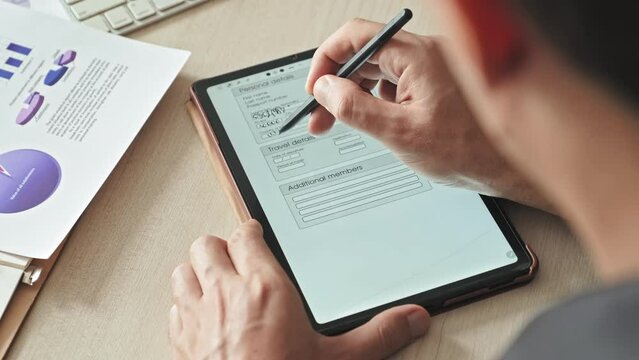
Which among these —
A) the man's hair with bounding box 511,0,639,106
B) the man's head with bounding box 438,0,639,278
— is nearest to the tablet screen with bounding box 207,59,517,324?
the man's head with bounding box 438,0,639,278

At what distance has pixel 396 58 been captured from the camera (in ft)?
2.91

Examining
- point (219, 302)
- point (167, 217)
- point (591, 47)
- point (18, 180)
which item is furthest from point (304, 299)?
point (591, 47)

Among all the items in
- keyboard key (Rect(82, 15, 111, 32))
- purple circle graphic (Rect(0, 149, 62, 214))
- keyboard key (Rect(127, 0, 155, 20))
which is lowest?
purple circle graphic (Rect(0, 149, 62, 214))

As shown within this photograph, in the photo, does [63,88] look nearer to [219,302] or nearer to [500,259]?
[219,302]

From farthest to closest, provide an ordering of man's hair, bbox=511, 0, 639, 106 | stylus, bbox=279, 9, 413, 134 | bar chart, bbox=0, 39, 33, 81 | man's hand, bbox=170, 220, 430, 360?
bar chart, bbox=0, 39, 33, 81 → stylus, bbox=279, 9, 413, 134 → man's hand, bbox=170, 220, 430, 360 → man's hair, bbox=511, 0, 639, 106

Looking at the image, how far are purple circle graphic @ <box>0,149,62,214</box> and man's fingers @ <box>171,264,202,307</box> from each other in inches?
6.9

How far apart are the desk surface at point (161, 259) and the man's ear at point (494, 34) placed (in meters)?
0.39

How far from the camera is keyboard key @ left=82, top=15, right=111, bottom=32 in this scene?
1.05 metres

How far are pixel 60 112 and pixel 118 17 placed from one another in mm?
161

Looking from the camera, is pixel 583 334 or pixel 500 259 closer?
pixel 583 334

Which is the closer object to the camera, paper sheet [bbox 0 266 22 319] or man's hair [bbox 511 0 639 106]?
man's hair [bbox 511 0 639 106]

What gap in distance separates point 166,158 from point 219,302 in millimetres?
221

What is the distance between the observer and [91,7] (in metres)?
1.06

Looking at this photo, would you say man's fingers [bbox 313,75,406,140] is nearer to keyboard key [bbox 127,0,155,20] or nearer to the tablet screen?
the tablet screen
